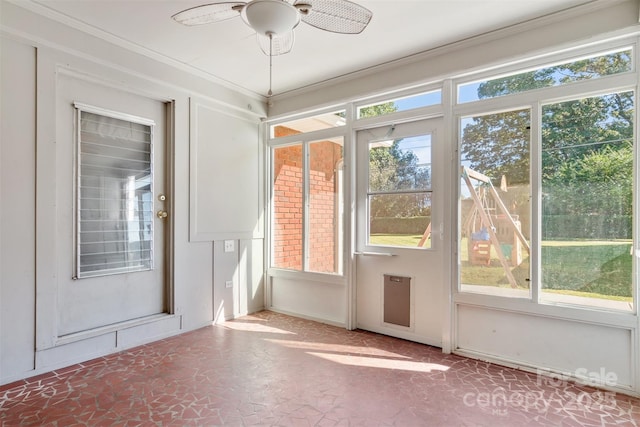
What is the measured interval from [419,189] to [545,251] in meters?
1.18

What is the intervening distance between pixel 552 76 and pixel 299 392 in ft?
10.1

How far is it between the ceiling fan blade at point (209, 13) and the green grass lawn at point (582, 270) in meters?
2.69


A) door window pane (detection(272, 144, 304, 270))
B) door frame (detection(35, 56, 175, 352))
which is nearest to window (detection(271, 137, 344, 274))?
door window pane (detection(272, 144, 304, 270))

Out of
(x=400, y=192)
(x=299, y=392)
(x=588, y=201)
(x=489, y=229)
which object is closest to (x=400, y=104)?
(x=400, y=192)

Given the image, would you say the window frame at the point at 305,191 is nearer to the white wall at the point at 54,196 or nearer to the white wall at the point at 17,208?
the white wall at the point at 54,196

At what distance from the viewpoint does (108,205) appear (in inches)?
123

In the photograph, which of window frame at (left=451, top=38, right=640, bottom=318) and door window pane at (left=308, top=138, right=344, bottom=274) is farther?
door window pane at (left=308, top=138, right=344, bottom=274)

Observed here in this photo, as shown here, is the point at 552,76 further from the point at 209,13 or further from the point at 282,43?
the point at 209,13

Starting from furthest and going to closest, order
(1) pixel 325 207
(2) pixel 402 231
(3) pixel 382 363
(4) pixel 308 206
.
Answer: (4) pixel 308 206 < (1) pixel 325 207 < (2) pixel 402 231 < (3) pixel 382 363

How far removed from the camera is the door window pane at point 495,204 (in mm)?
2848

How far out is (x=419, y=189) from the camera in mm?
3406

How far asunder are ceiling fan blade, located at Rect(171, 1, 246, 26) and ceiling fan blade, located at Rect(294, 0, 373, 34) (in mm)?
366

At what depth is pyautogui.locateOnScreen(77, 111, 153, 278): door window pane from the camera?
2975mm

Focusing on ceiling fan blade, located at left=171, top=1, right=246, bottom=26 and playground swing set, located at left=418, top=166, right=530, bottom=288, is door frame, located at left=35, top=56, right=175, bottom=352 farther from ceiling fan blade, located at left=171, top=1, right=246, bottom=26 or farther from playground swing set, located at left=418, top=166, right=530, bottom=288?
playground swing set, located at left=418, top=166, right=530, bottom=288
